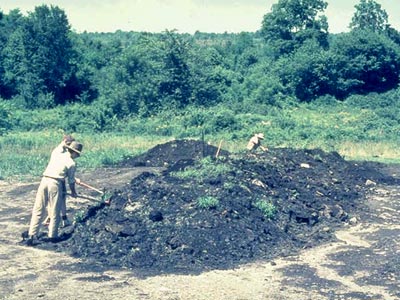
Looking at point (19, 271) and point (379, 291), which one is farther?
point (19, 271)

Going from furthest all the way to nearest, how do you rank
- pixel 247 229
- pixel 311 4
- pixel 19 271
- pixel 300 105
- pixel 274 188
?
pixel 311 4 < pixel 300 105 < pixel 274 188 < pixel 247 229 < pixel 19 271

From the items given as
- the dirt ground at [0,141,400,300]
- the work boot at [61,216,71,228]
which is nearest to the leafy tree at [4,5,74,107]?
the work boot at [61,216,71,228]

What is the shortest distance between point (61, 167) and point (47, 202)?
742 mm

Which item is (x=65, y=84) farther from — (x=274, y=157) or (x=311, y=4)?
(x=274, y=157)

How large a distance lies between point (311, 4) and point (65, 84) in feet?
68.2

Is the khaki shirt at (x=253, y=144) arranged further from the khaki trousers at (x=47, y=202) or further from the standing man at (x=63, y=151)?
the khaki trousers at (x=47, y=202)

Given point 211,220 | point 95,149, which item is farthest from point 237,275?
point 95,149

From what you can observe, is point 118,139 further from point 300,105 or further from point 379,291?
point 379,291

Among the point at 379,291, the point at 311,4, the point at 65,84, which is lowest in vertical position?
the point at 379,291

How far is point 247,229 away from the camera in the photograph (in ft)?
38.9

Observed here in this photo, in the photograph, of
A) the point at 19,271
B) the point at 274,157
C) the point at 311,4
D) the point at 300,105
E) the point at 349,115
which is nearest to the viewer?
the point at 19,271

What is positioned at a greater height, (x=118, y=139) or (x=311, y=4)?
(x=311, y=4)

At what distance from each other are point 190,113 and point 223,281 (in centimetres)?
2361

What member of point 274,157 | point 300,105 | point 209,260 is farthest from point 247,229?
point 300,105
